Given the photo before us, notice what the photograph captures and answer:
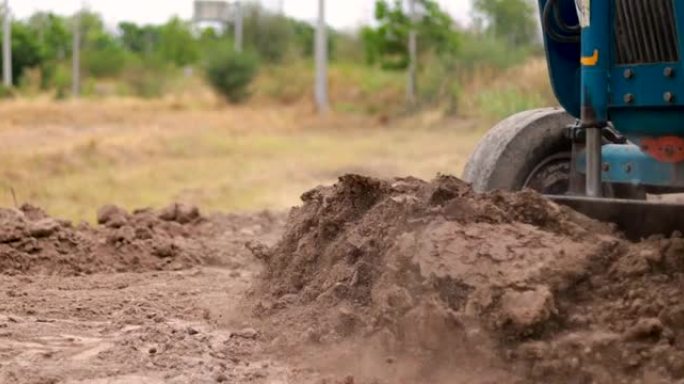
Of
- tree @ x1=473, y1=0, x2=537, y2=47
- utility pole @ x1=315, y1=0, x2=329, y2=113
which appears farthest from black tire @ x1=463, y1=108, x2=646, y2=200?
tree @ x1=473, y1=0, x2=537, y2=47

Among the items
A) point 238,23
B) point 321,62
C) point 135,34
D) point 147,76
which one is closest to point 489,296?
point 321,62

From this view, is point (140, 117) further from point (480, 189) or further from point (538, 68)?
point (480, 189)

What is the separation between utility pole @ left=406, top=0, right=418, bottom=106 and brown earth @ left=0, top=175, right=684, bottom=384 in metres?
23.8

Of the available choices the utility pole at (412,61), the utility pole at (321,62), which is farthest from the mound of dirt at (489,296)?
the utility pole at (321,62)

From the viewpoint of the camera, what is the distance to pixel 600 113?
5.24 meters

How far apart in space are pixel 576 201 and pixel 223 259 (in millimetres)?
3474

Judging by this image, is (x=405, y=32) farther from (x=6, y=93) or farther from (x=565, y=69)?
(x=565, y=69)

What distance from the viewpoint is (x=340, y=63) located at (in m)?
42.7

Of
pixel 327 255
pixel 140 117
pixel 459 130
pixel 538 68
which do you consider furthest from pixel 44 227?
pixel 140 117

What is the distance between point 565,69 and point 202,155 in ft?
45.0

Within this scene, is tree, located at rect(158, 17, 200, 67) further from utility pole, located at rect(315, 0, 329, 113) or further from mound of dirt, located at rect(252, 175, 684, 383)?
mound of dirt, located at rect(252, 175, 684, 383)

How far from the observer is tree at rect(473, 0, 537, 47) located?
37.5 meters

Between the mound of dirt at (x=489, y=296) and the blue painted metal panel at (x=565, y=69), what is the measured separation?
2.79 feet

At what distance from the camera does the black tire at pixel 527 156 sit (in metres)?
6.13
